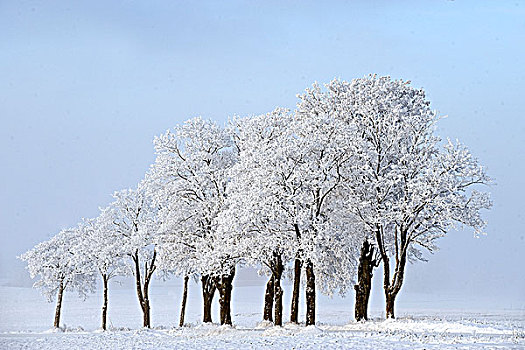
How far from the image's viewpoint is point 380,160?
39000mm

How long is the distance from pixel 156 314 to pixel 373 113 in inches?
1801

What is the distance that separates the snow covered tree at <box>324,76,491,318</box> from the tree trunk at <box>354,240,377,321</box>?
3.64 feet

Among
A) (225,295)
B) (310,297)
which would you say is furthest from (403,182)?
(225,295)

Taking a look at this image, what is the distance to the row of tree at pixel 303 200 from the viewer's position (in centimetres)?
3456

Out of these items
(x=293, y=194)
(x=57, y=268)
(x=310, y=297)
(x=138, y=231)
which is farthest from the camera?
(x=57, y=268)

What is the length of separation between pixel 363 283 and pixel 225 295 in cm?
1008

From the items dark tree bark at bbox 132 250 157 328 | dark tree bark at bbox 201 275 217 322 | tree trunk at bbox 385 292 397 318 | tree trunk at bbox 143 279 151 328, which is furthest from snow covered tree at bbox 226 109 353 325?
tree trunk at bbox 143 279 151 328

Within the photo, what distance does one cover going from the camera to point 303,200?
3428 cm

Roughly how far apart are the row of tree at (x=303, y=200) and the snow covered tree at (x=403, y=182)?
9 cm

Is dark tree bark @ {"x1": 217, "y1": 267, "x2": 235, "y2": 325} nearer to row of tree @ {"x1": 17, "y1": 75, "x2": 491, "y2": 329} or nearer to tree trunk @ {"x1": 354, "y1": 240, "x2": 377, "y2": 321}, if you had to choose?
row of tree @ {"x1": 17, "y1": 75, "x2": 491, "y2": 329}

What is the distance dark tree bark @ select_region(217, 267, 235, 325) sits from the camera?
40500 mm

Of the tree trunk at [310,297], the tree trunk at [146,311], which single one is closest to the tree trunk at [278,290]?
the tree trunk at [310,297]

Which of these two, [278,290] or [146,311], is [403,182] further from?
[146,311]

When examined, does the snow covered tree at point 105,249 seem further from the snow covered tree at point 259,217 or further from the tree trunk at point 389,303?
the tree trunk at point 389,303
